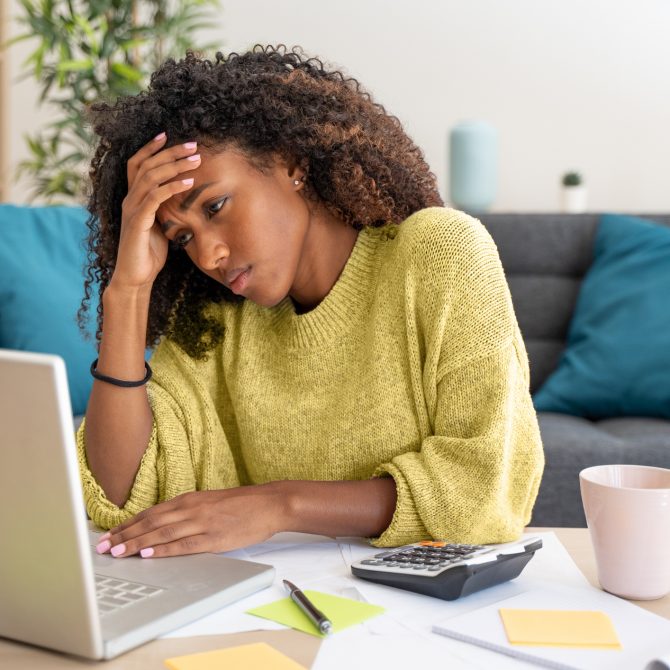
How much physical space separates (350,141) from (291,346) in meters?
0.29

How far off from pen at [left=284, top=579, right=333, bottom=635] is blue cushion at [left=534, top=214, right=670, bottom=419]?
5.74ft

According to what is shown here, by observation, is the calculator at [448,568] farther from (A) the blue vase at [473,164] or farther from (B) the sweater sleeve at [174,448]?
(A) the blue vase at [473,164]

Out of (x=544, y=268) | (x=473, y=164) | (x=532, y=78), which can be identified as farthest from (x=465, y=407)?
(x=532, y=78)

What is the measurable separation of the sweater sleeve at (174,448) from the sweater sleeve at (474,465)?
11.5 inches

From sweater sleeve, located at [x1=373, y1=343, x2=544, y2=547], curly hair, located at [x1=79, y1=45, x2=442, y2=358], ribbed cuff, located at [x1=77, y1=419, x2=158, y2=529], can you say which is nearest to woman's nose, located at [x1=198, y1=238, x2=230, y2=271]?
curly hair, located at [x1=79, y1=45, x2=442, y2=358]

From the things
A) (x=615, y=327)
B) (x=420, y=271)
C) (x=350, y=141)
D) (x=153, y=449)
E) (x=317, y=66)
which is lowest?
(x=615, y=327)

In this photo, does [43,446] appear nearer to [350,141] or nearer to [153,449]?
[153,449]

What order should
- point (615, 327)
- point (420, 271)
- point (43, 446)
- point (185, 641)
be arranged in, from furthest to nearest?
point (615, 327) → point (420, 271) → point (185, 641) → point (43, 446)

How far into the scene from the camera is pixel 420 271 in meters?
1.19

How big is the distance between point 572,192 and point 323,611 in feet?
8.01

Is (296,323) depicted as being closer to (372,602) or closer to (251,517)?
(251,517)

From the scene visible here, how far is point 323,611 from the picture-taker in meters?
0.78

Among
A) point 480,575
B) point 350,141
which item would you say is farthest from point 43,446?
point 350,141

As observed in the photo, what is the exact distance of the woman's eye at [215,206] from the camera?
120 cm
